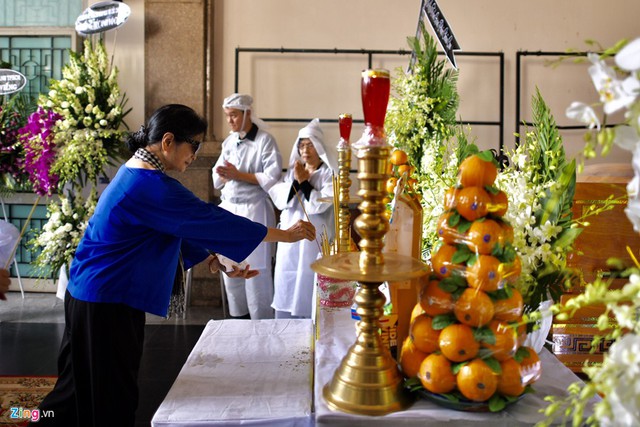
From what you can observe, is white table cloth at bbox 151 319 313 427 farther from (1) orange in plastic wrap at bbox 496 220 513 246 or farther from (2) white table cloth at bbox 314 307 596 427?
(1) orange in plastic wrap at bbox 496 220 513 246

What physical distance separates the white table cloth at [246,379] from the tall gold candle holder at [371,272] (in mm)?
129

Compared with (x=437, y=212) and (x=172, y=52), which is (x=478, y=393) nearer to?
(x=437, y=212)

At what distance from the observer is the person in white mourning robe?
4117mm

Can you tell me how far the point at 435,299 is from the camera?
Result: 1.22 metres

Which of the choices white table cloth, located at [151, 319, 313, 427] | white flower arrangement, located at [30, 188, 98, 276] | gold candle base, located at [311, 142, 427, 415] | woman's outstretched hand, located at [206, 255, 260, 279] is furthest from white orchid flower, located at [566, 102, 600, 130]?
white flower arrangement, located at [30, 188, 98, 276]

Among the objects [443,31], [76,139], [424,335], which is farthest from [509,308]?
[76,139]

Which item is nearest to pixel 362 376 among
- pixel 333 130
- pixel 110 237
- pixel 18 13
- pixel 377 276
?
pixel 377 276

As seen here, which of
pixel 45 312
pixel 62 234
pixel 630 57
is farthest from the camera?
pixel 45 312

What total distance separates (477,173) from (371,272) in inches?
12.1

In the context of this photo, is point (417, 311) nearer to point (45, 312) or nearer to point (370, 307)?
point (370, 307)

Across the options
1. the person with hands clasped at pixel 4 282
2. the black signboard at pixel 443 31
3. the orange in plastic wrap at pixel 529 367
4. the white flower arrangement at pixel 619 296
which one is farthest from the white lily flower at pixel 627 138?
the black signboard at pixel 443 31

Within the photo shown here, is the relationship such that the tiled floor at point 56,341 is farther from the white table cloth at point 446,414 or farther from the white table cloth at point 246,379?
the white table cloth at point 446,414

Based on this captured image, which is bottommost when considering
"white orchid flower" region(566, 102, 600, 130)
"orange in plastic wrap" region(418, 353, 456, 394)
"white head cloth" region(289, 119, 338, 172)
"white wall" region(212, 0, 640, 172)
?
"orange in plastic wrap" region(418, 353, 456, 394)

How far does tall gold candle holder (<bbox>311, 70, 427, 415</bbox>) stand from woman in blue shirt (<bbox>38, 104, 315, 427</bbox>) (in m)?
0.78
